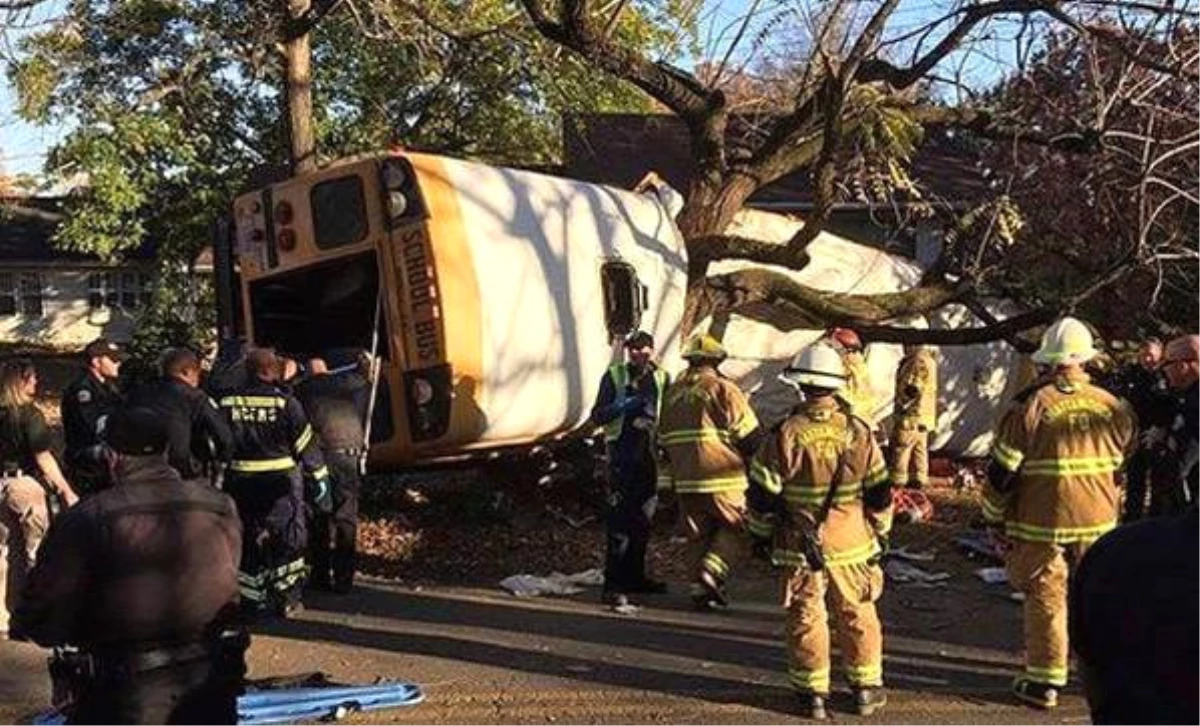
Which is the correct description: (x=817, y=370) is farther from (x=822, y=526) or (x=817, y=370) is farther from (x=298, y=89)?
(x=298, y=89)

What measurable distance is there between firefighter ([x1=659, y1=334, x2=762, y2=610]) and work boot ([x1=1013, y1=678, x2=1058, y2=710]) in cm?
230

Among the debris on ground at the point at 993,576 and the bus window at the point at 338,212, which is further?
the bus window at the point at 338,212

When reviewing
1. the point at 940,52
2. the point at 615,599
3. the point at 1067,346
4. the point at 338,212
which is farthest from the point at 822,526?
the point at 940,52

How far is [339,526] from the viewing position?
891 centimetres

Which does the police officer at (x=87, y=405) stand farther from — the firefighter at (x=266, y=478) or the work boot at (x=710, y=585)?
the work boot at (x=710, y=585)

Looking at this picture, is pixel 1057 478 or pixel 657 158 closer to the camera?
pixel 1057 478

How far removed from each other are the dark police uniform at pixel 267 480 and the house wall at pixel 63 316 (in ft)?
127

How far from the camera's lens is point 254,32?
1656 centimetres

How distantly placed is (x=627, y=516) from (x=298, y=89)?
9.16 m

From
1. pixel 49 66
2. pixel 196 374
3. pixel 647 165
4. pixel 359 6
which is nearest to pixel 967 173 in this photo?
pixel 647 165

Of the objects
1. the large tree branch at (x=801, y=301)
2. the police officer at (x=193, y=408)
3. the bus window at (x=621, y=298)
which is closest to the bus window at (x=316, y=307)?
the bus window at (x=621, y=298)

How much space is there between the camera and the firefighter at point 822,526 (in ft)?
20.5

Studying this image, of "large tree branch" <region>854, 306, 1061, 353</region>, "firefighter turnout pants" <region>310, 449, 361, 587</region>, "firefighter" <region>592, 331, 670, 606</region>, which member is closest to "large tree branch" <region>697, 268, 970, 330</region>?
"large tree branch" <region>854, 306, 1061, 353</region>

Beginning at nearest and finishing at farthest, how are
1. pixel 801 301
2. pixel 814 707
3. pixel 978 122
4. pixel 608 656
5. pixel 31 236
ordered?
pixel 814 707 < pixel 608 656 < pixel 978 122 < pixel 801 301 < pixel 31 236
